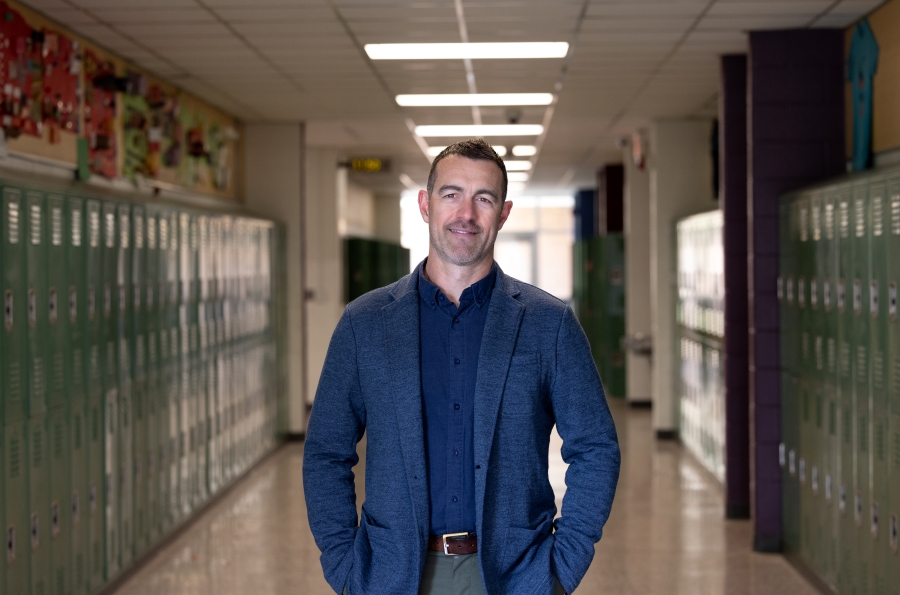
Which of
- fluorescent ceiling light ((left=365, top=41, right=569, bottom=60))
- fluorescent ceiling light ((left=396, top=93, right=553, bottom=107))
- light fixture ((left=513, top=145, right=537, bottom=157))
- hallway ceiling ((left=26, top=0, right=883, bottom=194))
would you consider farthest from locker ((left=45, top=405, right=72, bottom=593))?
light fixture ((left=513, top=145, right=537, bottom=157))

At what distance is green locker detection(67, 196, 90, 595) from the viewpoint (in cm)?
441

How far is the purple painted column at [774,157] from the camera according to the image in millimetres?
5527

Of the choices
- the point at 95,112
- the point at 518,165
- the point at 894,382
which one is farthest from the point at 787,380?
the point at 518,165

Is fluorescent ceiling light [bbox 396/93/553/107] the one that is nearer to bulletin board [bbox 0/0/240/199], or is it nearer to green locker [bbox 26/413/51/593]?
bulletin board [bbox 0/0/240/199]

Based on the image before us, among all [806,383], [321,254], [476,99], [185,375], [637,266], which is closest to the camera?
[806,383]

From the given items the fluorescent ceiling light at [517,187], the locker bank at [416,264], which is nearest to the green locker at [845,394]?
the locker bank at [416,264]

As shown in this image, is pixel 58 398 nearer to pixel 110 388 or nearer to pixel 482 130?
pixel 110 388

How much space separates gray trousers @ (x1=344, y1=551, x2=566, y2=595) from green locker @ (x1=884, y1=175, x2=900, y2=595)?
7.92ft

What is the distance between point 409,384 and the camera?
204cm

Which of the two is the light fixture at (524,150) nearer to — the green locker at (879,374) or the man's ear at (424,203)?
the green locker at (879,374)

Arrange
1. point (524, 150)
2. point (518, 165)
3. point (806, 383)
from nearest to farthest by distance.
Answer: point (806, 383)
point (524, 150)
point (518, 165)

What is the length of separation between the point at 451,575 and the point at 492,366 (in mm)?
417

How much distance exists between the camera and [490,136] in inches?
393

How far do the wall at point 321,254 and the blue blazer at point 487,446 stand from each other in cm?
905
